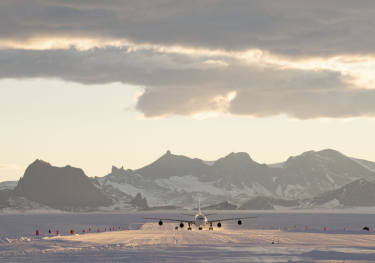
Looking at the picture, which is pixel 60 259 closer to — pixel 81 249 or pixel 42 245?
pixel 81 249

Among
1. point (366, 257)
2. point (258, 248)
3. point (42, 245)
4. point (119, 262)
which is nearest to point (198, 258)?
point (119, 262)

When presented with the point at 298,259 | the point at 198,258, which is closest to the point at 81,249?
the point at 198,258

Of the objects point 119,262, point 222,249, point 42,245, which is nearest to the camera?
point 119,262

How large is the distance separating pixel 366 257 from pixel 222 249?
2643cm

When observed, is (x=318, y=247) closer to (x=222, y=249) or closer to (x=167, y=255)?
(x=222, y=249)

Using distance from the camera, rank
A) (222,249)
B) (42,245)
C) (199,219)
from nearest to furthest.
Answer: (222,249)
(42,245)
(199,219)

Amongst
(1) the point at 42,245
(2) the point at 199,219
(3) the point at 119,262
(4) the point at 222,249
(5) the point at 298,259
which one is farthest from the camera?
(2) the point at 199,219

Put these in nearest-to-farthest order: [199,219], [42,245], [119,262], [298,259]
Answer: [119,262]
[298,259]
[42,245]
[199,219]

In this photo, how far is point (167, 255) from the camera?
83500 mm

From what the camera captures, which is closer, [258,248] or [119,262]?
[119,262]

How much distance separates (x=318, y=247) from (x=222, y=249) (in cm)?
2035

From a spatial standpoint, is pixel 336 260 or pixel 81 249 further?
pixel 81 249

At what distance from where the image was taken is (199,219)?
441ft

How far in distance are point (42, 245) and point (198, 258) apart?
40.1m
